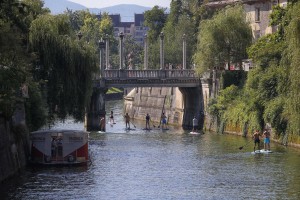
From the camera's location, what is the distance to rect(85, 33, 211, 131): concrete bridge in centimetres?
8806

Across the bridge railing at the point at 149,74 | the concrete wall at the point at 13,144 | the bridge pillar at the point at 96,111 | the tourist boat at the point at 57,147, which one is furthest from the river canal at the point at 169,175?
the bridge railing at the point at 149,74

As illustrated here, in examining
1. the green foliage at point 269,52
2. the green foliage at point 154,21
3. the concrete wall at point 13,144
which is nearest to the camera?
the concrete wall at point 13,144

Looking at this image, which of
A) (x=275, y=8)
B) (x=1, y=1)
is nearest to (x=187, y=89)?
(x=275, y=8)

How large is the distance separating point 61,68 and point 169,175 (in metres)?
19.5

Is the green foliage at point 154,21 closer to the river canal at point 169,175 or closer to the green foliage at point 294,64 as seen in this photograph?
the river canal at point 169,175

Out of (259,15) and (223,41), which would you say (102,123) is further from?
(259,15)

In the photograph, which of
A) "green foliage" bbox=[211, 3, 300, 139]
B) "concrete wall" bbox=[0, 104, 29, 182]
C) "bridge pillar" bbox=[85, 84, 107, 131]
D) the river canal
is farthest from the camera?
"bridge pillar" bbox=[85, 84, 107, 131]

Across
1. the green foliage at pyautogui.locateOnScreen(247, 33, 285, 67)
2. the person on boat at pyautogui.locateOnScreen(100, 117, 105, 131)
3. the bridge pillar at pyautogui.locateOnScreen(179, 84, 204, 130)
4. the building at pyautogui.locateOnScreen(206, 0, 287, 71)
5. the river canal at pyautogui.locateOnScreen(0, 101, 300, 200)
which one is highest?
the building at pyautogui.locateOnScreen(206, 0, 287, 71)

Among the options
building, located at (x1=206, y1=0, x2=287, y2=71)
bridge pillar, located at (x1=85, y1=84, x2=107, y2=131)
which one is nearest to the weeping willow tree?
bridge pillar, located at (x1=85, y1=84, x2=107, y2=131)

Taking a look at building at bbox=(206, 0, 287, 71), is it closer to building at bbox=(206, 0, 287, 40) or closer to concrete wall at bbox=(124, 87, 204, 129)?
building at bbox=(206, 0, 287, 40)

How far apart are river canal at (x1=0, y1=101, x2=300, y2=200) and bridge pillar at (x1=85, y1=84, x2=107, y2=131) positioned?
53.8 ft

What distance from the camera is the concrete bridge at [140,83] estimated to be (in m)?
88.1

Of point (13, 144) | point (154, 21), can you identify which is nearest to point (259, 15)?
point (13, 144)

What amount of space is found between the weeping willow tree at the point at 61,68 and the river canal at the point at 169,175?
11.6 ft
